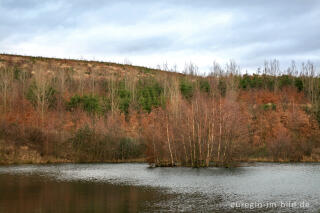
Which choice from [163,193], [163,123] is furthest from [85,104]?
[163,193]

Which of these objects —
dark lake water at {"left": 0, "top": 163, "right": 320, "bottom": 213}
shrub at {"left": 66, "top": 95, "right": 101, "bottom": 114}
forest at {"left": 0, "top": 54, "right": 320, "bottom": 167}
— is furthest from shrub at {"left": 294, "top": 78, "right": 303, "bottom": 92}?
dark lake water at {"left": 0, "top": 163, "right": 320, "bottom": 213}

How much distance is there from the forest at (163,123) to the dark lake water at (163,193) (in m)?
8.45

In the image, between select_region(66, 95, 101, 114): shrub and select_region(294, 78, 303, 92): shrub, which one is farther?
select_region(294, 78, 303, 92): shrub

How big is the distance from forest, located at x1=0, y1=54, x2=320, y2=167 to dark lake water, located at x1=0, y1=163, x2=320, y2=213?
333 inches

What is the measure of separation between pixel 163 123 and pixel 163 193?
21001mm

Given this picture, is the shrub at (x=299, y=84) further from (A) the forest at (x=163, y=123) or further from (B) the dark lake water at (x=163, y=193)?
(B) the dark lake water at (x=163, y=193)

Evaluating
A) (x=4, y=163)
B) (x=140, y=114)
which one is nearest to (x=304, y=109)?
(x=140, y=114)

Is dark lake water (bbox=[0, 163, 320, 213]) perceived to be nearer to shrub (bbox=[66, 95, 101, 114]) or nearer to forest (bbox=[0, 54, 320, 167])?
forest (bbox=[0, 54, 320, 167])

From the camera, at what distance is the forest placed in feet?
141

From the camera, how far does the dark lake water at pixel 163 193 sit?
65.1ft

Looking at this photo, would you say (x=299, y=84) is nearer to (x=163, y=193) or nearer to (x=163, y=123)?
(x=163, y=123)

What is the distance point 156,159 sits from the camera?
4494cm

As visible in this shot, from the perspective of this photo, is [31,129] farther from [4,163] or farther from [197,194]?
[197,194]

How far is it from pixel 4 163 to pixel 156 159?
20394 millimetres
